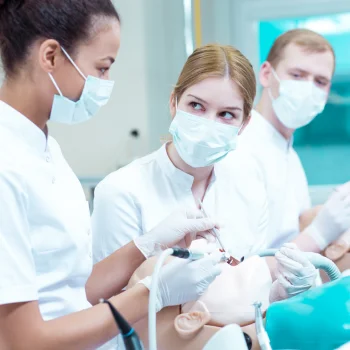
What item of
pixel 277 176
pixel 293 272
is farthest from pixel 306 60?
pixel 293 272

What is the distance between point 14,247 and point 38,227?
0.10 m

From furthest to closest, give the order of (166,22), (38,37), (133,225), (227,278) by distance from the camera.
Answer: (166,22)
(133,225)
(227,278)
(38,37)

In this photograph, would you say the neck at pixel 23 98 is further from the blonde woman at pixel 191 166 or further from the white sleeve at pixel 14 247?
the blonde woman at pixel 191 166

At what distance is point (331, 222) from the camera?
85.7 inches

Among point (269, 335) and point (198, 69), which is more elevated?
point (198, 69)

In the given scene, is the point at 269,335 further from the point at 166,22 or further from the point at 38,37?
the point at 166,22

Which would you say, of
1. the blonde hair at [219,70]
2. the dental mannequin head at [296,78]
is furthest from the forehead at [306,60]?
the blonde hair at [219,70]

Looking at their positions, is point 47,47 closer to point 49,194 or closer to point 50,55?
point 50,55

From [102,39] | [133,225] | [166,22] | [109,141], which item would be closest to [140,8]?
[166,22]

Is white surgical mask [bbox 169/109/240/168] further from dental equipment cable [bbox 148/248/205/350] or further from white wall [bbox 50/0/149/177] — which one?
white wall [bbox 50/0/149/177]

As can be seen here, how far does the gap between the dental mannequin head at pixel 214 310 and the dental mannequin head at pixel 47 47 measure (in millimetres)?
507

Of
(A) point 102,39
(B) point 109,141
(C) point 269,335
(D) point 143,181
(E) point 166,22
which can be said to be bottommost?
(B) point 109,141

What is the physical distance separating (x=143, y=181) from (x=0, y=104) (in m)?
0.68

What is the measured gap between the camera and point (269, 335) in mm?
1386
